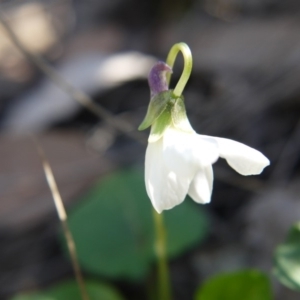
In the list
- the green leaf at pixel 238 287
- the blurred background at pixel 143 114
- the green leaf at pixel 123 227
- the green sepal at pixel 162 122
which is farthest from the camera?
the blurred background at pixel 143 114

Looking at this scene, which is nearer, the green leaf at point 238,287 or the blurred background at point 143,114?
the green leaf at point 238,287

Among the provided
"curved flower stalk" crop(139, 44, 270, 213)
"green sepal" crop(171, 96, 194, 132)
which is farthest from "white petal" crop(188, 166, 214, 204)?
"green sepal" crop(171, 96, 194, 132)

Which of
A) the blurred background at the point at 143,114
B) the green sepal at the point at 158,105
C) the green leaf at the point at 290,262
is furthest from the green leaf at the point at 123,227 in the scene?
the green sepal at the point at 158,105

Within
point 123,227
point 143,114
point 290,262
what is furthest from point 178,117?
point 143,114

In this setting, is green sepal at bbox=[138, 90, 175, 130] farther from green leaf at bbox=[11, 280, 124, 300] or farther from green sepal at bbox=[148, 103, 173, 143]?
green leaf at bbox=[11, 280, 124, 300]

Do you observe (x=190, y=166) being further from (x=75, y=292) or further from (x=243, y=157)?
(x=75, y=292)

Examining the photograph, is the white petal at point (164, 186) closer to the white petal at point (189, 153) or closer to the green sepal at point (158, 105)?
the white petal at point (189, 153)
